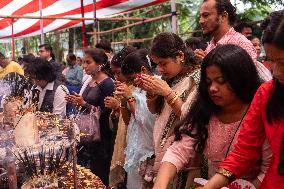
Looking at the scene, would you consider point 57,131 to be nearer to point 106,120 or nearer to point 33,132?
point 33,132

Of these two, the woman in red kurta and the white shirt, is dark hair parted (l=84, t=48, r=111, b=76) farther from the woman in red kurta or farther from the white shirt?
the woman in red kurta

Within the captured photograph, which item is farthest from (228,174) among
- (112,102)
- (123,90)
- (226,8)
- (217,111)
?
(112,102)

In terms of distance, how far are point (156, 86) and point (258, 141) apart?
2.26 feet

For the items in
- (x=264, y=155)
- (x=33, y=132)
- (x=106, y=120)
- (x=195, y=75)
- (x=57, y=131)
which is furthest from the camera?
(x=106, y=120)

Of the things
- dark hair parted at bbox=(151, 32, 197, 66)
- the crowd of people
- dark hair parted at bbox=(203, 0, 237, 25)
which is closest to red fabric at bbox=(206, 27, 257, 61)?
the crowd of people

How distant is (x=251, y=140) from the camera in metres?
1.42

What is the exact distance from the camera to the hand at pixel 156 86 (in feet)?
6.52

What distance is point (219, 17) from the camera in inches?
108

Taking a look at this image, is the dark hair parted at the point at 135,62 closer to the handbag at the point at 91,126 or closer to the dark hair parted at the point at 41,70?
the handbag at the point at 91,126

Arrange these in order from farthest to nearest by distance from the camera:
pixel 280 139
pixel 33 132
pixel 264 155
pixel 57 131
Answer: pixel 57 131 < pixel 33 132 < pixel 264 155 < pixel 280 139

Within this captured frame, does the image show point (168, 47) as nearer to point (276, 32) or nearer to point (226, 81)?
point (226, 81)

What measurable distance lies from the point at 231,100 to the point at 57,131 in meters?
1.41

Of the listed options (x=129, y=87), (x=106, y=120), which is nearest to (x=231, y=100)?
(x=129, y=87)

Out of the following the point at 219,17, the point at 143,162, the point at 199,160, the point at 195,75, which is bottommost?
the point at 143,162
